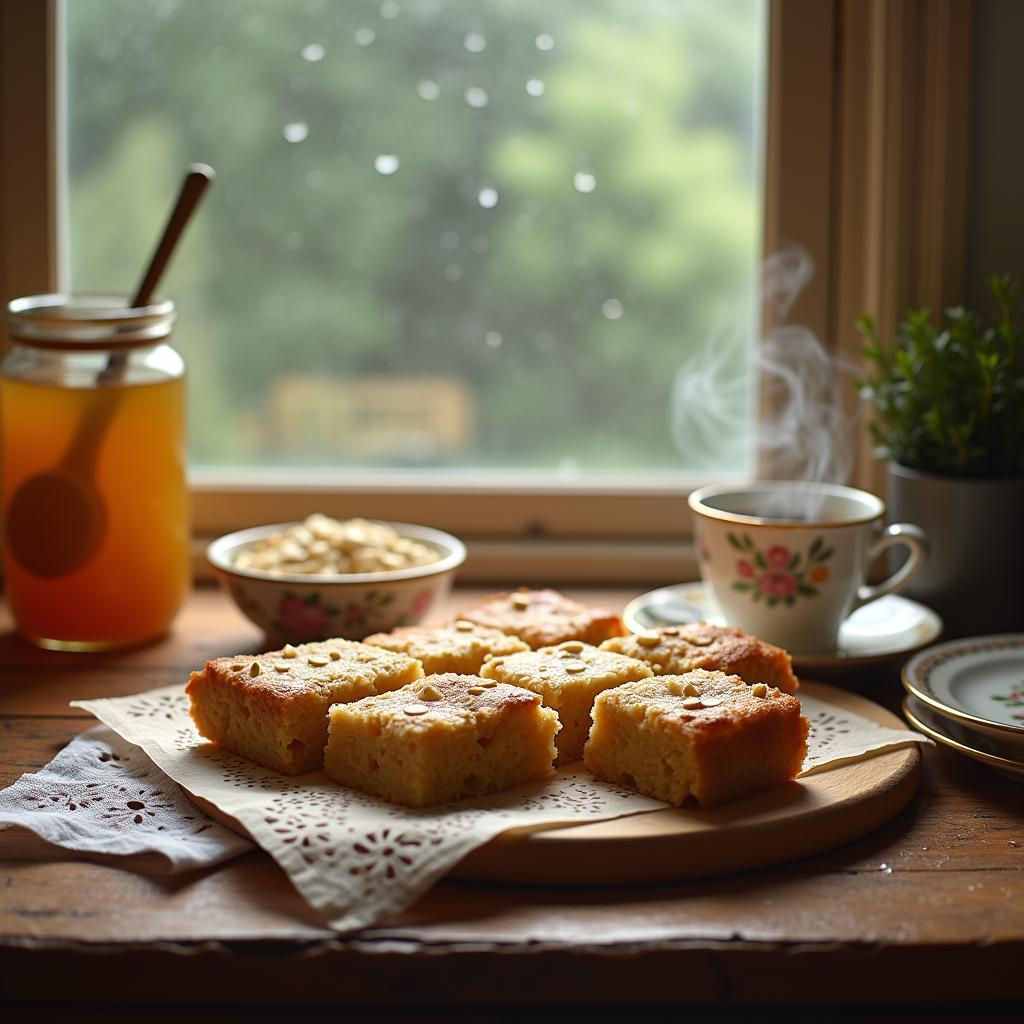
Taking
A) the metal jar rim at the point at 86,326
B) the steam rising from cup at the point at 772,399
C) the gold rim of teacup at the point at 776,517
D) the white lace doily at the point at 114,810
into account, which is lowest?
the white lace doily at the point at 114,810

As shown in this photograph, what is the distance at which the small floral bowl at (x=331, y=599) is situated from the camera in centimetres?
146

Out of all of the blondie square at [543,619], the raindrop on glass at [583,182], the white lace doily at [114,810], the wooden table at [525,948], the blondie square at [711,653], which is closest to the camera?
the wooden table at [525,948]

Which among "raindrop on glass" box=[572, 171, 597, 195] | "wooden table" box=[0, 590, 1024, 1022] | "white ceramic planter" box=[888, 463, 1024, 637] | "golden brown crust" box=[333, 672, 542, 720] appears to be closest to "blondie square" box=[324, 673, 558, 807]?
"golden brown crust" box=[333, 672, 542, 720]

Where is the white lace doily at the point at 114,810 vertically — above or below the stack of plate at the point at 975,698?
below

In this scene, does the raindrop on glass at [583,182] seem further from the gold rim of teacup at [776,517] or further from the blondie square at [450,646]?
the blondie square at [450,646]

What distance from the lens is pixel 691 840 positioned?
102cm

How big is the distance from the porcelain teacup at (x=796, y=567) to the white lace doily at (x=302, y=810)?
0.17 meters

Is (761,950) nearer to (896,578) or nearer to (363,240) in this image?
(896,578)

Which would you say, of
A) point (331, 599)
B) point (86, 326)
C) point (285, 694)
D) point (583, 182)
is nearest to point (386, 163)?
point (583, 182)

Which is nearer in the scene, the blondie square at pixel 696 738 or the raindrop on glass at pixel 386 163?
the blondie square at pixel 696 738

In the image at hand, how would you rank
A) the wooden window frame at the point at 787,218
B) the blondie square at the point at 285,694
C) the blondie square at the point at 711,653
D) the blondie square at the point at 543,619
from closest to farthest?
the blondie square at the point at 285,694 < the blondie square at the point at 711,653 < the blondie square at the point at 543,619 < the wooden window frame at the point at 787,218

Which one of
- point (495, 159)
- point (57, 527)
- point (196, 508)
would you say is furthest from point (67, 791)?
point (495, 159)

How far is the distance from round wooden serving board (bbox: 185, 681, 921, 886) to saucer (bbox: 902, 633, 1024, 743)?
15 cm

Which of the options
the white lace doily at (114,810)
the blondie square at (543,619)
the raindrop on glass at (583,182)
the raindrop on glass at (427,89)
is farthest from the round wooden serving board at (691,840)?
the raindrop on glass at (427,89)
